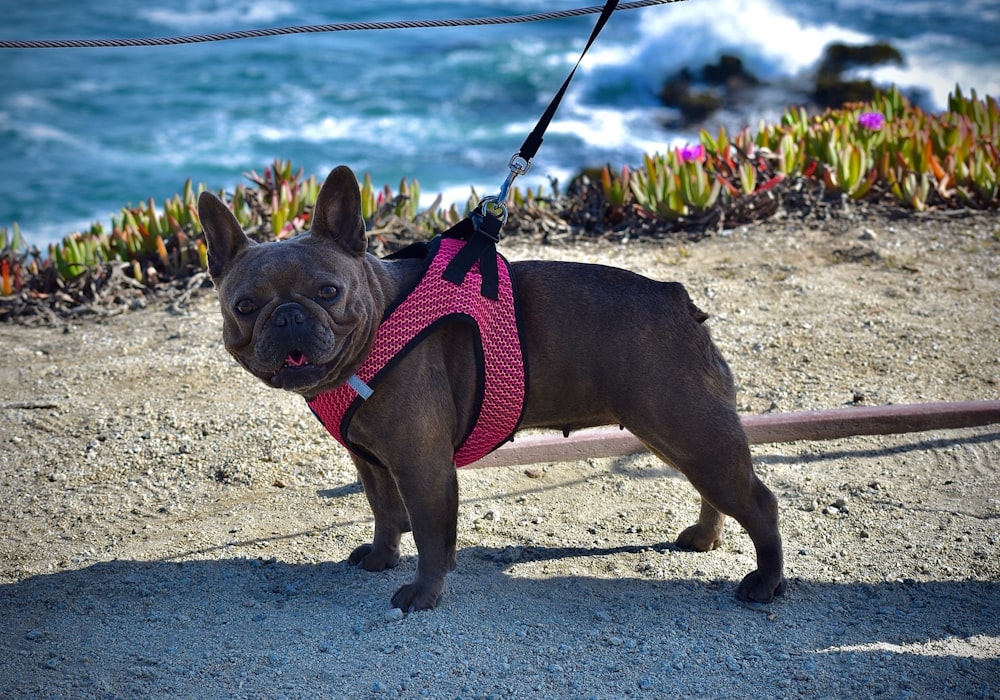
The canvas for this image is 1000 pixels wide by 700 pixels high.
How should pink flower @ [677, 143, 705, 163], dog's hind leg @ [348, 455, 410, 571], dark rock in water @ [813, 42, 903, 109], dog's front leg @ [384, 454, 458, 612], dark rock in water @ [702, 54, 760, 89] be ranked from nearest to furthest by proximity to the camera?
dog's front leg @ [384, 454, 458, 612] → dog's hind leg @ [348, 455, 410, 571] → pink flower @ [677, 143, 705, 163] → dark rock in water @ [813, 42, 903, 109] → dark rock in water @ [702, 54, 760, 89]

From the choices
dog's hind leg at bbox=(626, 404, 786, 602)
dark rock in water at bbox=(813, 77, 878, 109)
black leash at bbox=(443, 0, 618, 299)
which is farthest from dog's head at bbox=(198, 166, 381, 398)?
dark rock in water at bbox=(813, 77, 878, 109)

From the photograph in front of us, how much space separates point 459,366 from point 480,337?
13 centimetres

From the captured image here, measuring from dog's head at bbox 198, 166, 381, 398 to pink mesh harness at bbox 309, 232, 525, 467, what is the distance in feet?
0.20

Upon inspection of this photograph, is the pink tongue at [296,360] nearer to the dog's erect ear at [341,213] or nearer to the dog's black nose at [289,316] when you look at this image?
the dog's black nose at [289,316]

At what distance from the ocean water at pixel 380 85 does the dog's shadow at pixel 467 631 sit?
32.5 ft

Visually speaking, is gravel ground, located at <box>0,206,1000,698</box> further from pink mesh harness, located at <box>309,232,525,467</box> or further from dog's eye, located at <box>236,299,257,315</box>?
dog's eye, located at <box>236,299,257,315</box>

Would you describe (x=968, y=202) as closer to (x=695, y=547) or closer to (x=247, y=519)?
(x=695, y=547)

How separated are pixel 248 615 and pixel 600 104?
1518 centimetres

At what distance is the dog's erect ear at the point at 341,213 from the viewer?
3.35 metres

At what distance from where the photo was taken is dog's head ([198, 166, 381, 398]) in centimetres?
312

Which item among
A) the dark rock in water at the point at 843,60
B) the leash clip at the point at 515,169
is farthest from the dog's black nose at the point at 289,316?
the dark rock in water at the point at 843,60

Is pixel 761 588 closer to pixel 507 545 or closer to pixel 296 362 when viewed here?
pixel 507 545

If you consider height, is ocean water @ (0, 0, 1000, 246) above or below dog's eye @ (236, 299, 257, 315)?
above

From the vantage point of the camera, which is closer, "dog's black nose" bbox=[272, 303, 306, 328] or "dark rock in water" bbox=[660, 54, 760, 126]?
"dog's black nose" bbox=[272, 303, 306, 328]
